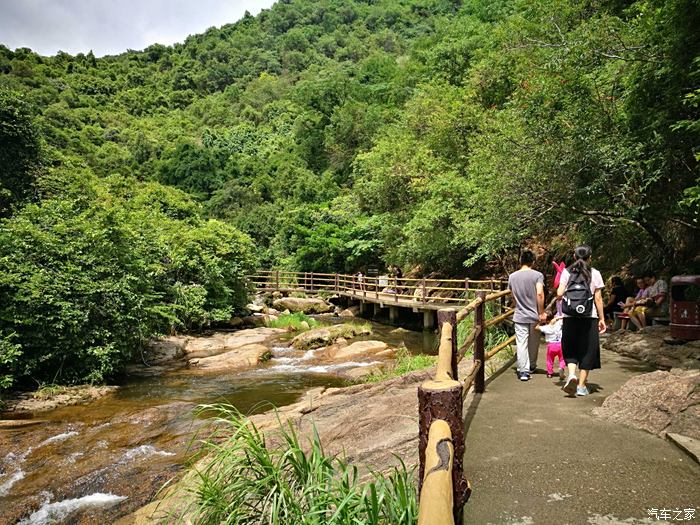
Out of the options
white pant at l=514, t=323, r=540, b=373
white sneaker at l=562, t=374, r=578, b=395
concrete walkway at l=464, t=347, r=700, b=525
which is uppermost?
white pant at l=514, t=323, r=540, b=373

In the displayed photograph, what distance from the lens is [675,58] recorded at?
22.1 ft

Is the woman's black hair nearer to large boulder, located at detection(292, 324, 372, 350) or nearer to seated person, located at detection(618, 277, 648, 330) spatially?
seated person, located at detection(618, 277, 648, 330)

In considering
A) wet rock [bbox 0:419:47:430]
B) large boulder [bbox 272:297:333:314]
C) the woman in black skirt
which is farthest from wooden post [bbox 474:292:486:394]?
large boulder [bbox 272:297:333:314]

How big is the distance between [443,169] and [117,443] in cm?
1612

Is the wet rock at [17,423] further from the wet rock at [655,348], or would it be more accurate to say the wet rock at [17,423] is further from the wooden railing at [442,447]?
the wet rock at [655,348]

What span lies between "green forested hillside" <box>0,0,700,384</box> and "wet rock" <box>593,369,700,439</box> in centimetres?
238

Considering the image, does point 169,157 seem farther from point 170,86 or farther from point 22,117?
point 170,86

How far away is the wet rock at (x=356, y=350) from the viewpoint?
13906 millimetres

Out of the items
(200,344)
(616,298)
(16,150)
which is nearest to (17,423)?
(200,344)

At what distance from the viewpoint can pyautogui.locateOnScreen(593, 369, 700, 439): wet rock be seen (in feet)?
12.4

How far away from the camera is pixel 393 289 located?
23328mm

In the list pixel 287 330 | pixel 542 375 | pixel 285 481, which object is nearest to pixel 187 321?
pixel 287 330

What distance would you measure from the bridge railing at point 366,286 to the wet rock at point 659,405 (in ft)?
41.2

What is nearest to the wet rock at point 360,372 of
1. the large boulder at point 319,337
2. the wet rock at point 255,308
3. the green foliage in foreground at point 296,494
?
the large boulder at point 319,337
